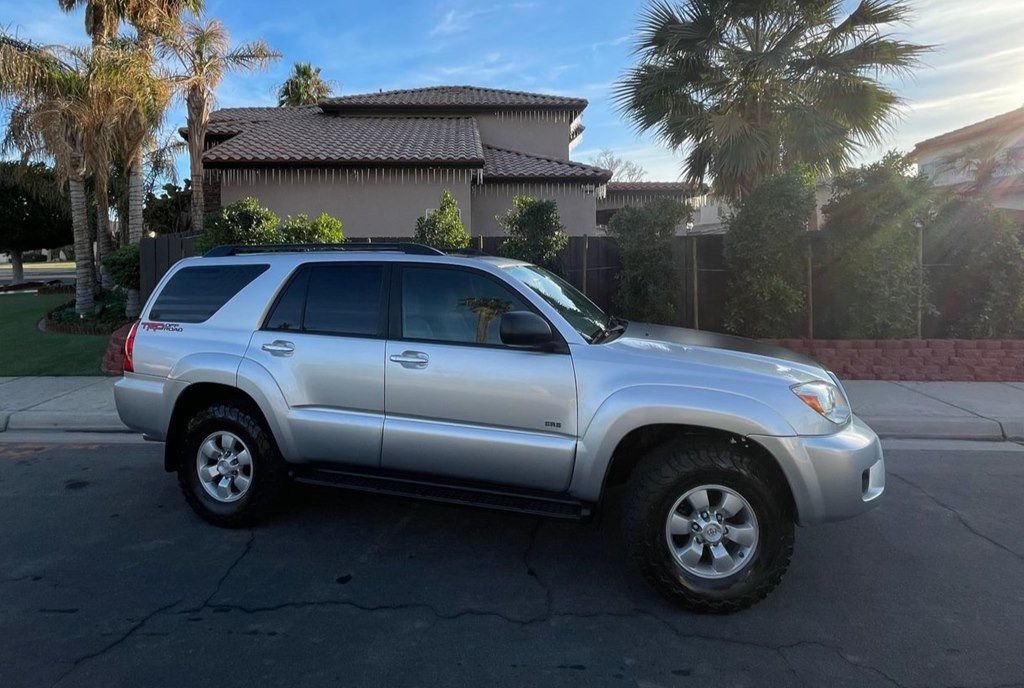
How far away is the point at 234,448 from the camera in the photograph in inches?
189

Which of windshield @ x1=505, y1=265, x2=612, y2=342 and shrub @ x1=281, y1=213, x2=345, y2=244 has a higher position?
shrub @ x1=281, y1=213, x2=345, y2=244

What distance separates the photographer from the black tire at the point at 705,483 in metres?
3.68

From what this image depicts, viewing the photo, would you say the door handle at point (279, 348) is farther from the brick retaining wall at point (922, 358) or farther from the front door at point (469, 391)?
the brick retaining wall at point (922, 358)

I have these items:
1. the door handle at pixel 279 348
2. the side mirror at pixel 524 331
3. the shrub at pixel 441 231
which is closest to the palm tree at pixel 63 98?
the shrub at pixel 441 231

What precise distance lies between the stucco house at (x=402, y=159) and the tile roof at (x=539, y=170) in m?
0.03

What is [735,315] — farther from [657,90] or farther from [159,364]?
[159,364]

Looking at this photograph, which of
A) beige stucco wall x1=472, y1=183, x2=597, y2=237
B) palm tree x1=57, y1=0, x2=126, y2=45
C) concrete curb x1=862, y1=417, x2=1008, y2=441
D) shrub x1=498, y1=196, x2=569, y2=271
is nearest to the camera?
concrete curb x1=862, y1=417, x2=1008, y2=441

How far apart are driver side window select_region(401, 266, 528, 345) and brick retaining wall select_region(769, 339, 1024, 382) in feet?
21.0

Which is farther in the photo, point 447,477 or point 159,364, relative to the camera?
point 159,364

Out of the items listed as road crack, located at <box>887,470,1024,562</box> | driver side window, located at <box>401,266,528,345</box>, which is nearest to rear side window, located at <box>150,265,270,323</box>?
driver side window, located at <box>401,266,528,345</box>

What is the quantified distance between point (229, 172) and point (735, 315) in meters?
11.2

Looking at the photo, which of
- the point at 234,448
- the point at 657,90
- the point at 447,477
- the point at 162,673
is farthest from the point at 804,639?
the point at 657,90

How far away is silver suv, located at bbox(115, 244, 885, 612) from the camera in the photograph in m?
3.71

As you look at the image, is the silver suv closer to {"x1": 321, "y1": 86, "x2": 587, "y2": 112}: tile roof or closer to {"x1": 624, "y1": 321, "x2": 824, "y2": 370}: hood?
{"x1": 624, "y1": 321, "x2": 824, "y2": 370}: hood
